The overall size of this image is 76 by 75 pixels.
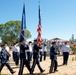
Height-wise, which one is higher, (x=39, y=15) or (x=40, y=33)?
(x=39, y=15)

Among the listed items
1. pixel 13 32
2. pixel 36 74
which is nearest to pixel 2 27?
pixel 13 32

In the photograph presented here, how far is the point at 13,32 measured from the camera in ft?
251

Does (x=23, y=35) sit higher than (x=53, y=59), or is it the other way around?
(x=23, y=35)

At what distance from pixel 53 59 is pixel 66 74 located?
3.49 ft

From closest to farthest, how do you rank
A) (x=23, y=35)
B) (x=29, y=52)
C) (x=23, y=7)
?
(x=23, y=35) < (x=23, y=7) < (x=29, y=52)

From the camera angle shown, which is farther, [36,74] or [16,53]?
[16,53]

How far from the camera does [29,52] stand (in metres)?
18.8

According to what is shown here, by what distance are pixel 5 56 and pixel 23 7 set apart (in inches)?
112

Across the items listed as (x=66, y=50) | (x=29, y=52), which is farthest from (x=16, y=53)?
(x=66, y=50)

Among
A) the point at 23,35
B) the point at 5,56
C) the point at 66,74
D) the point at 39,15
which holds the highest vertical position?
the point at 39,15

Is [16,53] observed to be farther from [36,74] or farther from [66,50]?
[36,74]

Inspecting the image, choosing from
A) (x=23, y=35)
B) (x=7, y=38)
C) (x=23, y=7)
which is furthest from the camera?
(x=7, y=38)

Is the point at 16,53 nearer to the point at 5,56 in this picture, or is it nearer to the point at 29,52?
the point at 29,52

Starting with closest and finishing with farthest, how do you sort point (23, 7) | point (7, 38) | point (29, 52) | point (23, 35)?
point (23, 35) → point (23, 7) → point (29, 52) → point (7, 38)
